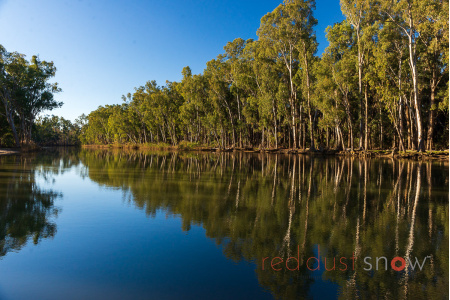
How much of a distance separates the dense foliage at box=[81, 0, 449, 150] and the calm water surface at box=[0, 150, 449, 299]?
90.7 ft

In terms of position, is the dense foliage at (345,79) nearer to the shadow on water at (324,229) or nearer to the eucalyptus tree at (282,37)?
the eucalyptus tree at (282,37)

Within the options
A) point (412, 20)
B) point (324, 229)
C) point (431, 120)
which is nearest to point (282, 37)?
point (412, 20)

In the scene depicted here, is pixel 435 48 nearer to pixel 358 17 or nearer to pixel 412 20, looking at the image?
pixel 412 20

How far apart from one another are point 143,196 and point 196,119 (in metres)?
55.0

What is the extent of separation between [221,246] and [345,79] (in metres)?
36.1

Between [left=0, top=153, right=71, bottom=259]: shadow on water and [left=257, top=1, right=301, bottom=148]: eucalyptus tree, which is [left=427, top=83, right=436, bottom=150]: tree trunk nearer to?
[left=257, top=1, right=301, bottom=148]: eucalyptus tree

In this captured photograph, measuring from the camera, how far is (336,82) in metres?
36.8

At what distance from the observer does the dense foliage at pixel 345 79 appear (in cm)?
3189

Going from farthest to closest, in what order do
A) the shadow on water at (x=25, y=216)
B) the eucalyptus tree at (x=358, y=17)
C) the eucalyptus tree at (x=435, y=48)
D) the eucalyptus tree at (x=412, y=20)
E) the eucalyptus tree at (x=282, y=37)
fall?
the eucalyptus tree at (x=282, y=37), the eucalyptus tree at (x=358, y=17), the eucalyptus tree at (x=412, y=20), the eucalyptus tree at (x=435, y=48), the shadow on water at (x=25, y=216)

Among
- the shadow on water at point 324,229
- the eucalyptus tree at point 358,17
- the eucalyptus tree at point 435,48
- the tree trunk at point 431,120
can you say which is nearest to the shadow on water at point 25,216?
the shadow on water at point 324,229

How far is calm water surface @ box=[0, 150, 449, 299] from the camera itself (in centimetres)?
392

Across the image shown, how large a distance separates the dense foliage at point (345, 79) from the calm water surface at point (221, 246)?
27.6m

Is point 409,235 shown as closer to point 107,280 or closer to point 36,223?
point 107,280

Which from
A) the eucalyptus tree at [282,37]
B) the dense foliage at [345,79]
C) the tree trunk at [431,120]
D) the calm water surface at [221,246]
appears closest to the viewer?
the calm water surface at [221,246]
